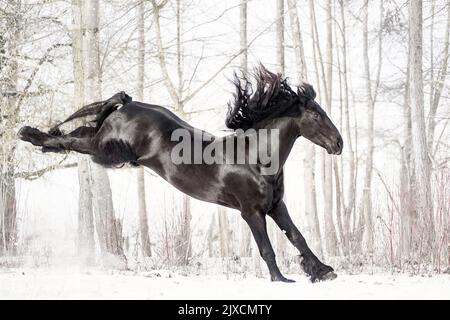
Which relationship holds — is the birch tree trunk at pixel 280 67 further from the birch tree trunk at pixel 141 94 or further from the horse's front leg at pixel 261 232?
the horse's front leg at pixel 261 232

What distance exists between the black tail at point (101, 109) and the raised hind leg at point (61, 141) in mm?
124

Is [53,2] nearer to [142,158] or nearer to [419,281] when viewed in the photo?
[142,158]

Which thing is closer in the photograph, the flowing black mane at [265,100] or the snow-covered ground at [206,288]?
the snow-covered ground at [206,288]

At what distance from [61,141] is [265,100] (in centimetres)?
219

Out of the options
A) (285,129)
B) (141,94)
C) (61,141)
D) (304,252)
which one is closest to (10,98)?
(141,94)

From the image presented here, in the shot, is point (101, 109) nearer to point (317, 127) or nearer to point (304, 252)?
point (317, 127)

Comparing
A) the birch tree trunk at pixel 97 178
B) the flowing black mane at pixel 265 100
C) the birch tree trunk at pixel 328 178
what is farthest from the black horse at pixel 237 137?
the birch tree trunk at pixel 328 178

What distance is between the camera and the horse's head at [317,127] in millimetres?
5328

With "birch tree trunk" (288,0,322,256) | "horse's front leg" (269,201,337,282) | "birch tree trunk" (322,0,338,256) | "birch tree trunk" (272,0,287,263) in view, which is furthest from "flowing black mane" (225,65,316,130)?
"birch tree trunk" (322,0,338,256)

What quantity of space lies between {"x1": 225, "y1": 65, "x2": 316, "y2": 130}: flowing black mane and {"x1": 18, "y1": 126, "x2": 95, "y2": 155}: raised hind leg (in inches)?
59.8

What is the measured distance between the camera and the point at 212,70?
14984mm

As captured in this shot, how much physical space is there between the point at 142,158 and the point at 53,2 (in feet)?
22.8

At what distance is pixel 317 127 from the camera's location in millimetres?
5379
